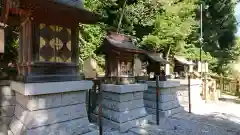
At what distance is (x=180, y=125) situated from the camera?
5.77m

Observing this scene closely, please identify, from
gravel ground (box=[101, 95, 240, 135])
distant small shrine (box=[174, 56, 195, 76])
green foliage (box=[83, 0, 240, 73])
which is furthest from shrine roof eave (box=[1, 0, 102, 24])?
distant small shrine (box=[174, 56, 195, 76])

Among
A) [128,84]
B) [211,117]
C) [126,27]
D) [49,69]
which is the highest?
[126,27]

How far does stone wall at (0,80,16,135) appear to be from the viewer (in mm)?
4277

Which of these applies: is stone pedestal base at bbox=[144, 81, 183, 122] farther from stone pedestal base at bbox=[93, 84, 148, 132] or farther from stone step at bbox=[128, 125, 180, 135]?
stone pedestal base at bbox=[93, 84, 148, 132]

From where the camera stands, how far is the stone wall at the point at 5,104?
4277 mm

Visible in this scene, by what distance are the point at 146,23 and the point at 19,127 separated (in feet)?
35.1

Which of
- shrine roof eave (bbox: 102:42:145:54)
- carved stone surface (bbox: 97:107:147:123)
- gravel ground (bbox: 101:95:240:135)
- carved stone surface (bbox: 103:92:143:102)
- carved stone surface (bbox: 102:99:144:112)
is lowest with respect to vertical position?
gravel ground (bbox: 101:95:240:135)

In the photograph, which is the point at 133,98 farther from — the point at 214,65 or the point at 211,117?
the point at 214,65

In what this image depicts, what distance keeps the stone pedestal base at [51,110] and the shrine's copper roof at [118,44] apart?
1449mm

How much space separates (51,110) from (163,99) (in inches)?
163

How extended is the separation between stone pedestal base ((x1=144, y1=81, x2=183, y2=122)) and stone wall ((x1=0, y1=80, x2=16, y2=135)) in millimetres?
4205

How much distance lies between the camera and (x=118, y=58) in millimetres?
5301

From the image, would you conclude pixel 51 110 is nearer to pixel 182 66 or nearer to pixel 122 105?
pixel 122 105

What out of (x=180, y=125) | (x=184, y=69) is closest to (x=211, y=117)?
(x=180, y=125)
